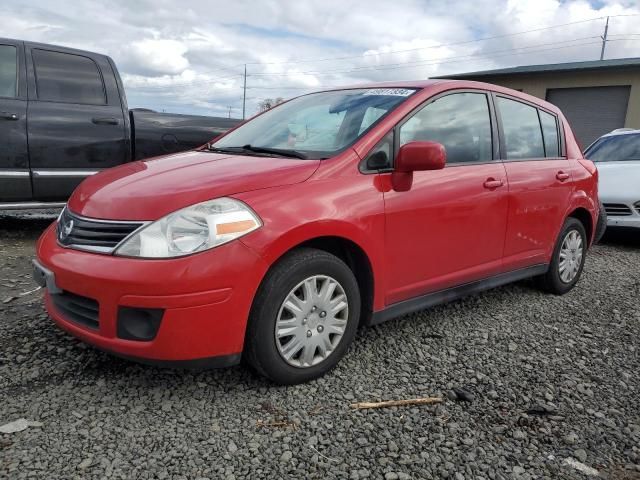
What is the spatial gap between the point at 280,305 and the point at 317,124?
1.30 m

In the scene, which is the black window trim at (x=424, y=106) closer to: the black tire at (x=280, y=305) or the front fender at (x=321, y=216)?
the front fender at (x=321, y=216)

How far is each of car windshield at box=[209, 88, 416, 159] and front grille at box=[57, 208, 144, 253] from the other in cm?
101

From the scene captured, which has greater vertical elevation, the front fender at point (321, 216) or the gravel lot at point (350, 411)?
the front fender at point (321, 216)

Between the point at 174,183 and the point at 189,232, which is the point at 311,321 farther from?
the point at 174,183

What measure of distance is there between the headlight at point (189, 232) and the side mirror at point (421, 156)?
930mm

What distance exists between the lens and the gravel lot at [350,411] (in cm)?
205

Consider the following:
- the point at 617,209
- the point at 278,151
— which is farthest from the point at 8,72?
the point at 617,209

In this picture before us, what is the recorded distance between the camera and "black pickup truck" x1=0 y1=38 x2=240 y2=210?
194 inches

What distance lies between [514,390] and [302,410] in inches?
43.6

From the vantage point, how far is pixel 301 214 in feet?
8.09

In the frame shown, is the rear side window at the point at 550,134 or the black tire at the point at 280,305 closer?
the black tire at the point at 280,305

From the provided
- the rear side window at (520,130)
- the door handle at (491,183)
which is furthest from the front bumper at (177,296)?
the rear side window at (520,130)

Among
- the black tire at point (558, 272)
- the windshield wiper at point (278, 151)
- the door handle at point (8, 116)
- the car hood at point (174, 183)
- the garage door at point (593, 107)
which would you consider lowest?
the black tire at point (558, 272)

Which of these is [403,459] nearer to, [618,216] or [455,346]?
[455,346]
